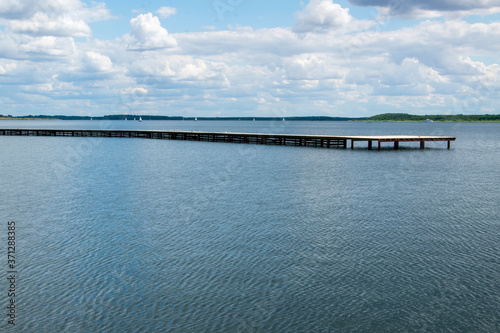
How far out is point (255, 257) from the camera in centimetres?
1792

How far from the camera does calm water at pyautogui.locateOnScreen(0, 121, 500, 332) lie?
503 inches

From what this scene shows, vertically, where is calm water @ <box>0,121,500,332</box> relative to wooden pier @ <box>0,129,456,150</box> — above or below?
below

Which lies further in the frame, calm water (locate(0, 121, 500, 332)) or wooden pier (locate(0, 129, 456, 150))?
wooden pier (locate(0, 129, 456, 150))

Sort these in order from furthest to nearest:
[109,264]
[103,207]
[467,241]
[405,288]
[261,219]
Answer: [103,207] < [261,219] < [467,241] < [109,264] < [405,288]

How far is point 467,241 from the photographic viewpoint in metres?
20.2

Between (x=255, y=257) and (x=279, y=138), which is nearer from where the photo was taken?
(x=255, y=257)

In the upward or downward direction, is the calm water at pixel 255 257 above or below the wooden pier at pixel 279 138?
below

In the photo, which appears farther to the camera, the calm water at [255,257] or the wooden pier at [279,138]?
the wooden pier at [279,138]

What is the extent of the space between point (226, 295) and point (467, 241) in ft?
41.6

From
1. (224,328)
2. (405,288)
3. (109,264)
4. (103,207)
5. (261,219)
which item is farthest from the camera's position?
(103,207)

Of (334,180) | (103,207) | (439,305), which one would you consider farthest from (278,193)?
(439,305)

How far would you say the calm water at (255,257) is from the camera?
41.9ft

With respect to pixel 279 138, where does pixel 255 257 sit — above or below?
below

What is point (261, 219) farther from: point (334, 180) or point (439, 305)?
point (334, 180)
